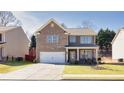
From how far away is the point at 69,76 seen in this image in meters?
18.3

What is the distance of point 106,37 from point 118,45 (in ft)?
2.19

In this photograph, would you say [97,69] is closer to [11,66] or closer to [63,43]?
[11,66]

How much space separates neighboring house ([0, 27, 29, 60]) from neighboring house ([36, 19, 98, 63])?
112 centimetres

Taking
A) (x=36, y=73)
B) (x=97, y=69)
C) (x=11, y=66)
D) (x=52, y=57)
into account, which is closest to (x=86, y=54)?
(x=52, y=57)

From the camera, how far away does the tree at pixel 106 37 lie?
59.8 feet

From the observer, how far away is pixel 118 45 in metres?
18.3

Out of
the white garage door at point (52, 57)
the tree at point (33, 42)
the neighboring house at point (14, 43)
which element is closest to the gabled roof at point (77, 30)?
the tree at point (33, 42)

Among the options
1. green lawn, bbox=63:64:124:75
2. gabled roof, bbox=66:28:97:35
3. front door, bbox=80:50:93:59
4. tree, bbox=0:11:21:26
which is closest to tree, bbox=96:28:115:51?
gabled roof, bbox=66:28:97:35

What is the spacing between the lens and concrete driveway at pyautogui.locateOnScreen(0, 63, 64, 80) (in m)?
18.3

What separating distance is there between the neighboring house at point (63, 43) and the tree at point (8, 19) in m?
1.80

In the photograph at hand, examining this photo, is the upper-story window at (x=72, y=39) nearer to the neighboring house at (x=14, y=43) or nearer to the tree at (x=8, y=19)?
the neighboring house at (x=14, y=43)
